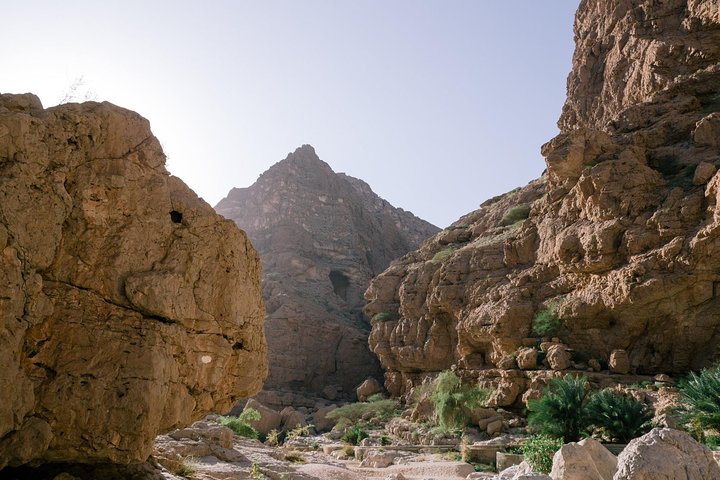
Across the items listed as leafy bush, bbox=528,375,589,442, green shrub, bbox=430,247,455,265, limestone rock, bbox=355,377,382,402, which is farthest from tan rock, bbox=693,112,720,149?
limestone rock, bbox=355,377,382,402

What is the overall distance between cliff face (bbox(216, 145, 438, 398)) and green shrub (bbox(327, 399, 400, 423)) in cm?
1059

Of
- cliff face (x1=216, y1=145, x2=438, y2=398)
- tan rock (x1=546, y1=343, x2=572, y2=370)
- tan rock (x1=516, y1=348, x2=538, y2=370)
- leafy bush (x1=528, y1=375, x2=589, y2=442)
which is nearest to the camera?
leafy bush (x1=528, y1=375, x2=589, y2=442)

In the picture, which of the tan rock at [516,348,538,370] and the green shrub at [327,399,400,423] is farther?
the green shrub at [327,399,400,423]

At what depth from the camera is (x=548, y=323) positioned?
25.4 m

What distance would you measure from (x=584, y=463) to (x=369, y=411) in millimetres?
29278

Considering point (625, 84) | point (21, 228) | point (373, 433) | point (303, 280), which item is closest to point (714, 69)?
point (625, 84)

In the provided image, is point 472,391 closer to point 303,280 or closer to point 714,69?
point 714,69

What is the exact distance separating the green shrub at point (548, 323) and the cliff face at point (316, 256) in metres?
24.3

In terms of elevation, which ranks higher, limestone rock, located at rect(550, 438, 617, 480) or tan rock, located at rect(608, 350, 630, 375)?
tan rock, located at rect(608, 350, 630, 375)

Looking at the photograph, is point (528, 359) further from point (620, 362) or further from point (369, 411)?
point (369, 411)

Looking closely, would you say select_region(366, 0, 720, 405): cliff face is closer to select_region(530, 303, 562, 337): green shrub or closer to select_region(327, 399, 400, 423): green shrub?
select_region(530, 303, 562, 337): green shrub

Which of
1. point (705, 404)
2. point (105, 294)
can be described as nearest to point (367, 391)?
point (705, 404)

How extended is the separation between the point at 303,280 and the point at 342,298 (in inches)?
193

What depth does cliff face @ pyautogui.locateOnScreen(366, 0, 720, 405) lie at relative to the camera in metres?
21.5
